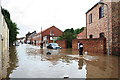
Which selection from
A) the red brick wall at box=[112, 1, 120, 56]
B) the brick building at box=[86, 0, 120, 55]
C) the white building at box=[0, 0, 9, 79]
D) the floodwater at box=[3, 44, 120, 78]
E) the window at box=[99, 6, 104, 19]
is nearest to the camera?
the floodwater at box=[3, 44, 120, 78]

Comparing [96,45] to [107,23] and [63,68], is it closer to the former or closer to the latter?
[107,23]

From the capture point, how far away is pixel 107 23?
59.3 feet

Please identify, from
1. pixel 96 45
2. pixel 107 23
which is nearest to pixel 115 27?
pixel 107 23

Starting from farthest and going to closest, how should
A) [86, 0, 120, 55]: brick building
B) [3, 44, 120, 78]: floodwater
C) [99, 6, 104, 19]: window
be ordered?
[99, 6, 104, 19]: window → [86, 0, 120, 55]: brick building → [3, 44, 120, 78]: floodwater

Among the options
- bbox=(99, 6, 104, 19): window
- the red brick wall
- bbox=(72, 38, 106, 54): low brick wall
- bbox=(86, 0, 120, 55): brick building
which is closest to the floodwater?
the red brick wall

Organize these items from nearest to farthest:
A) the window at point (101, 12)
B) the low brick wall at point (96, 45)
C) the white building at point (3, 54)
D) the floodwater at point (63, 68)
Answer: the floodwater at point (63, 68) → the white building at point (3, 54) → the low brick wall at point (96, 45) → the window at point (101, 12)

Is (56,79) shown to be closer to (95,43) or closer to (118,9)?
(118,9)

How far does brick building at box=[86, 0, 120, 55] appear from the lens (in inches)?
647

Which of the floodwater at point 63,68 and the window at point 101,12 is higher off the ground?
the window at point 101,12

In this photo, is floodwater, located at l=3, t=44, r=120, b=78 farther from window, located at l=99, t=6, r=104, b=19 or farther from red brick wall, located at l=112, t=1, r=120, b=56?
window, located at l=99, t=6, r=104, b=19

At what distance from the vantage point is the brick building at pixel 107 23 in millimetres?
16438

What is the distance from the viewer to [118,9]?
1641 cm

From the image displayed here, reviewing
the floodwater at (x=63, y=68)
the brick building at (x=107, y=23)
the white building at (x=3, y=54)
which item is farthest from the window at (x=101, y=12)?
the white building at (x=3, y=54)

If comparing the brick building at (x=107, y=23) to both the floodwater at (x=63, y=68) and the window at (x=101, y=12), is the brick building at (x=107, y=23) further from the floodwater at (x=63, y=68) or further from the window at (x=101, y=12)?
the floodwater at (x=63, y=68)
